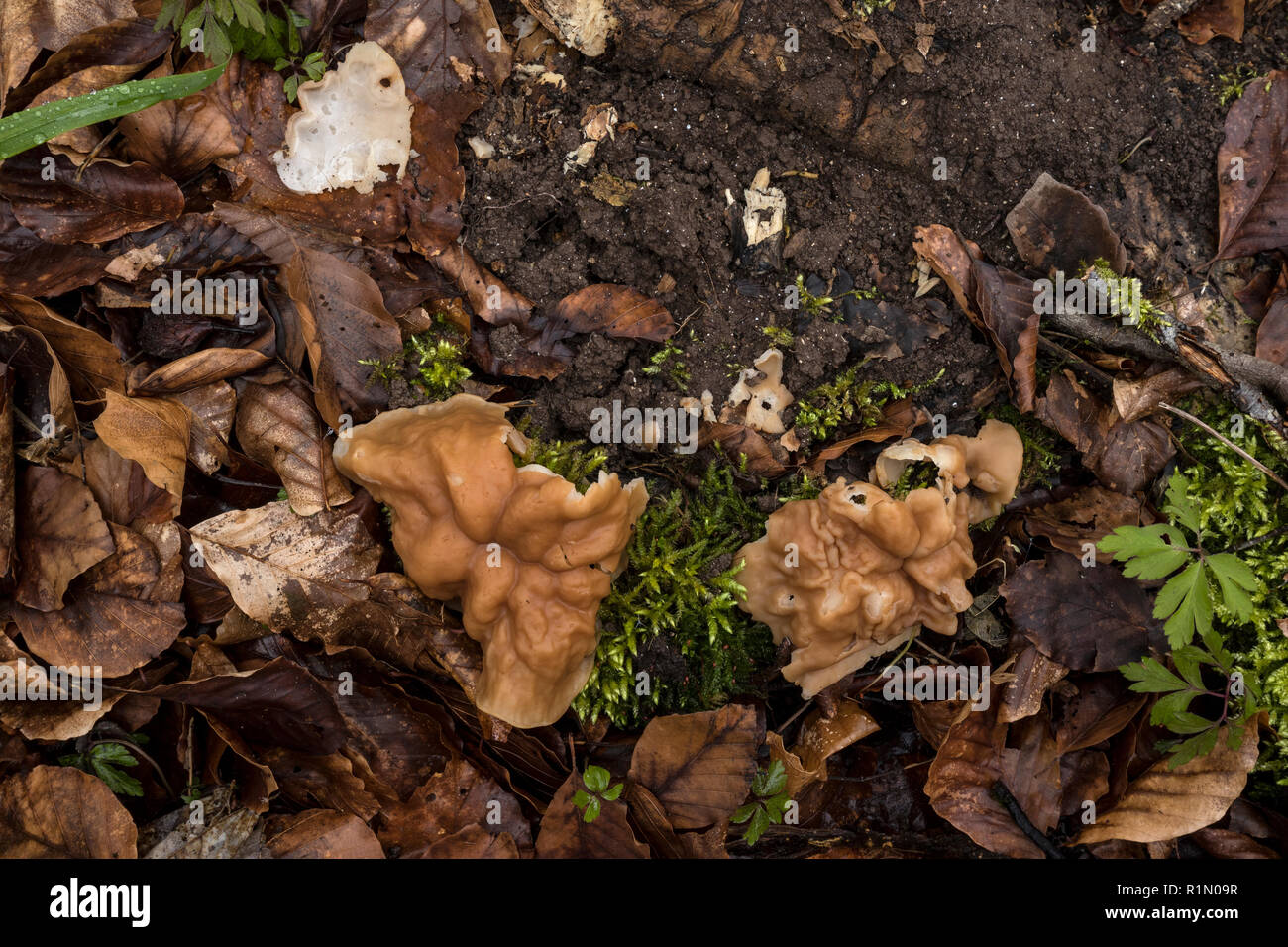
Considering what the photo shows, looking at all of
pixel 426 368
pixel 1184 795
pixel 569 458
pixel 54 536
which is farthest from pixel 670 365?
pixel 1184 795

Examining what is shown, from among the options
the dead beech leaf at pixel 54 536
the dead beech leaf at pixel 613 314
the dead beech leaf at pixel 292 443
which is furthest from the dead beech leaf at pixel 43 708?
the dead beech leaf at pixel 613 314

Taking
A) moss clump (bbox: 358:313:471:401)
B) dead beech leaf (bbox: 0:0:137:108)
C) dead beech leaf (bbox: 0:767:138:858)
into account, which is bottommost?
dead beech leaf (bbox: 0:767:138:858)

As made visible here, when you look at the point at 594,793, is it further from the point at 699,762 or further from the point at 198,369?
the point at 198,369

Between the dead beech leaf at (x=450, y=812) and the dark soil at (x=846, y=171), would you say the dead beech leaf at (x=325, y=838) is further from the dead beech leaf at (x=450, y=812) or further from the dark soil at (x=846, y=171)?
the dark soil at (x=846, y=171)

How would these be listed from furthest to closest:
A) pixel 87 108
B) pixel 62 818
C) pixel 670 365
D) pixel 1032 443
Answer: pixel 1032 443
pixel 670 365
pixel 62 818
pixel 87 108

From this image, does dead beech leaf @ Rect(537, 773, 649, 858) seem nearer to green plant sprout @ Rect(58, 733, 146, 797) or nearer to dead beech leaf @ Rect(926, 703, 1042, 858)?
dead beech leaf @ Rect(926, 703, 1042, 858)

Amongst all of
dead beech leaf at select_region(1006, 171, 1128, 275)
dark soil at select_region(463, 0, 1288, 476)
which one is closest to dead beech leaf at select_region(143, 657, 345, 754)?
dark soil at select_region(463, 0, 1288, 476)

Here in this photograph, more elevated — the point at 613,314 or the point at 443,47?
the point at 443,47
